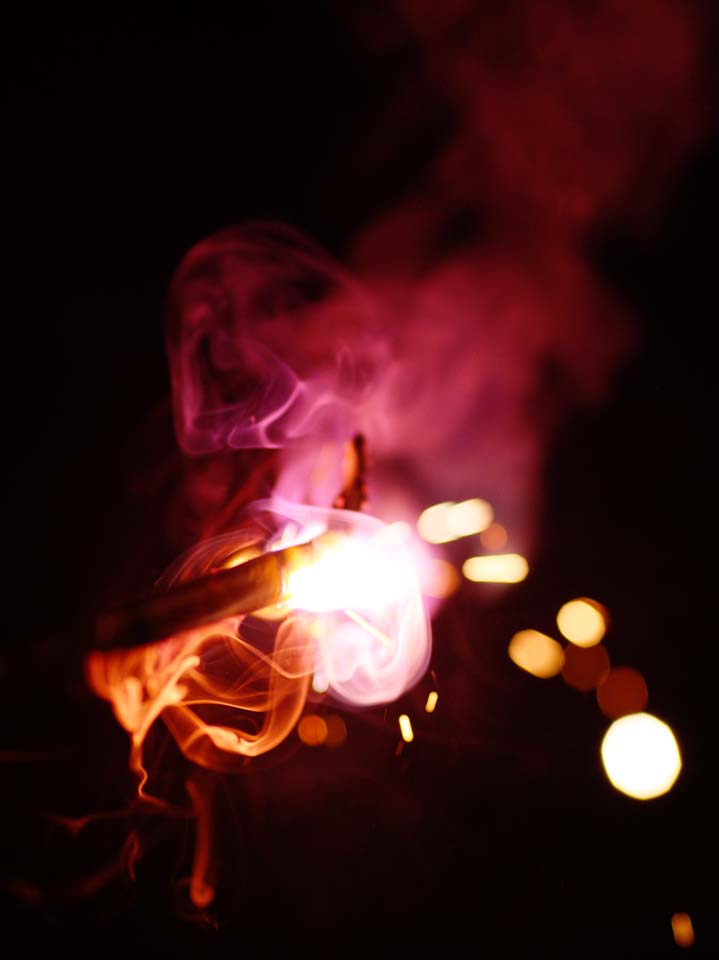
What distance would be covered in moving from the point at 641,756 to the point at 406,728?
3.38 ft

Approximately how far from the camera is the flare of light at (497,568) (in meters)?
2.96

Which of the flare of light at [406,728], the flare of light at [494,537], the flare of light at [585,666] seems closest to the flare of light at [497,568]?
the flare of light at [494,537]

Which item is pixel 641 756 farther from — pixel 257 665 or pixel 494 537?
pixel 257 665

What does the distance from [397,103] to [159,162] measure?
1162mm

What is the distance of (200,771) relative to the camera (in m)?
2.74

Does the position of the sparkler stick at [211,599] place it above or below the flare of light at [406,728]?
above

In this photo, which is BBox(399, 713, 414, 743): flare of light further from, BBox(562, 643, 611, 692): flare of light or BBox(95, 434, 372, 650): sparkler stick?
BBox(95, 434, 372, 650): sparkler stick

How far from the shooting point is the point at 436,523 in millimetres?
3188

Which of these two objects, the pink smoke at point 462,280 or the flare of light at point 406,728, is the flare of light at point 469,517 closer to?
the pink smoke at point 462,280

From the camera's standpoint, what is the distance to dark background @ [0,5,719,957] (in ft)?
8.48

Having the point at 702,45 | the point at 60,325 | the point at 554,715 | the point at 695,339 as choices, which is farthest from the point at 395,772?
the point at 702,45

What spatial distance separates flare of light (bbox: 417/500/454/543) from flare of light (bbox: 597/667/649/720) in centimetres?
99

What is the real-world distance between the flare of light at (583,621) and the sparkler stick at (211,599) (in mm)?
1599

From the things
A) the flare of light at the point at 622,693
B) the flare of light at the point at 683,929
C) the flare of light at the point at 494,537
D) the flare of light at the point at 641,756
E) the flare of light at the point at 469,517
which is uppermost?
the flare of light at the point at 469,517
